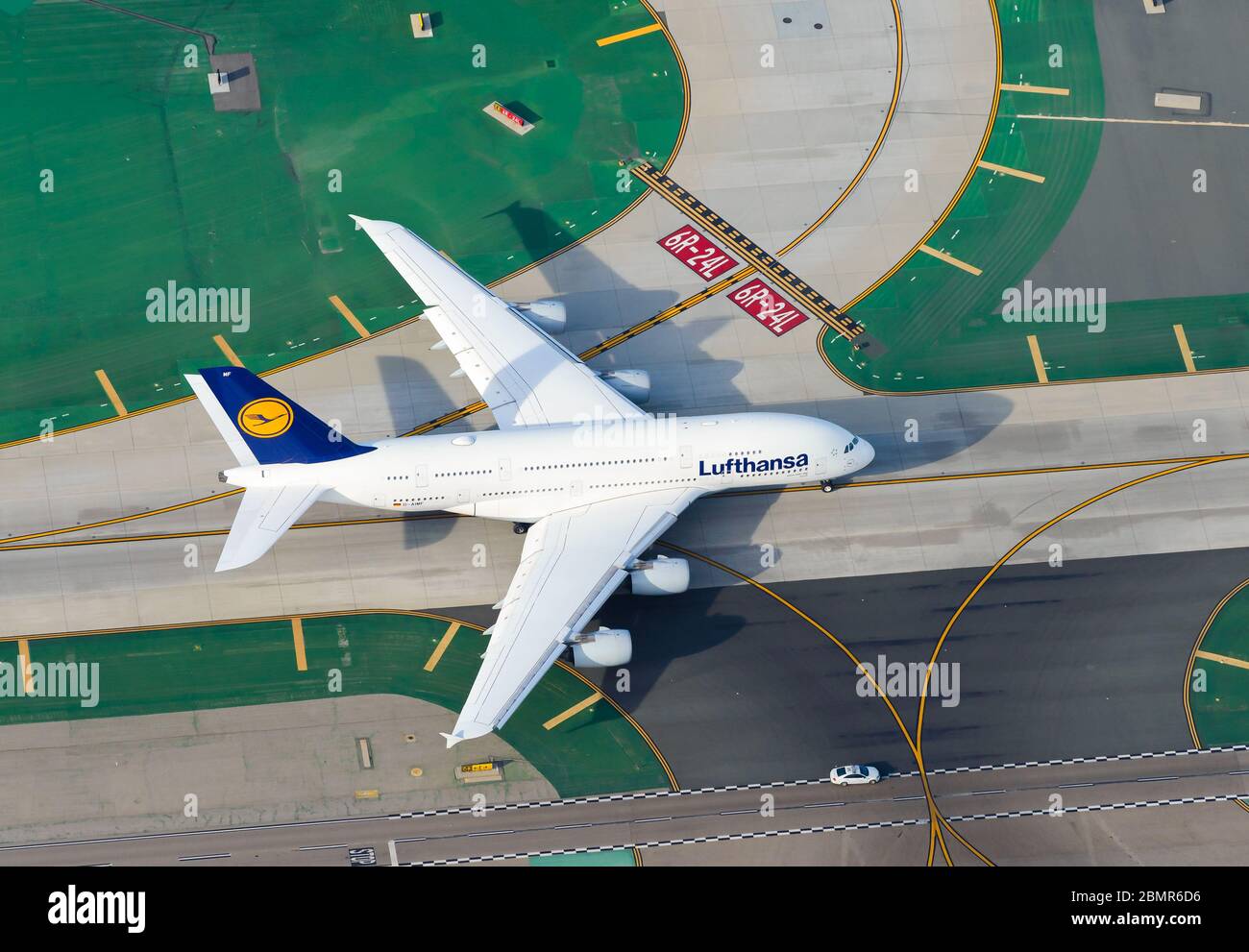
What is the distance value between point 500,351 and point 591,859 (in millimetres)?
25461

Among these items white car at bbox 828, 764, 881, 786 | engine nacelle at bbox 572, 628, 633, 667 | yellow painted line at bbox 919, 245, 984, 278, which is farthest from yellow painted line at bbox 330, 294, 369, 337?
white car at bbox 828, 764, 881, 786

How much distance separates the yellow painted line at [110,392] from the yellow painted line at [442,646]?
71.4ft

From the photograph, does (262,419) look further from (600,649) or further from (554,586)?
(600,649)

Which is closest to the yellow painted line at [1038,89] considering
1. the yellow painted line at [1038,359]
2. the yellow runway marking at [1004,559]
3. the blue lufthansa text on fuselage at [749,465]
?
the yellow painted line at [1038,359]

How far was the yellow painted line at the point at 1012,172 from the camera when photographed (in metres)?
69.4

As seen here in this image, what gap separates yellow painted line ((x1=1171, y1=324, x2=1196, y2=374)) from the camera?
64.0m

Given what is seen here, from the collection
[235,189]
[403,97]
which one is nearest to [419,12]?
[403,97]

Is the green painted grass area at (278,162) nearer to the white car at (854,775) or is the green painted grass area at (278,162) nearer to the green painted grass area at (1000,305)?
the green painted grass area at (1000,305)

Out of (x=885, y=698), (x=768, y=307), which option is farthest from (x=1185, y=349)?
(x=885, y=698)

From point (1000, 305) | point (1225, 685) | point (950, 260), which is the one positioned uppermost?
point (950, 260)

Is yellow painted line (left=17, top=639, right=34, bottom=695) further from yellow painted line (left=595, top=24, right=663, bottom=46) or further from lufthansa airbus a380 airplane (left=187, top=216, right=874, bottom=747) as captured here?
yellow painted line (left=595, top=24, right=663, bottom=46)

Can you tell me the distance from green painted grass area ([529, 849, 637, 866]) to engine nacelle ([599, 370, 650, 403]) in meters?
22.8

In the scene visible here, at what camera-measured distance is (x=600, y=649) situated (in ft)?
171

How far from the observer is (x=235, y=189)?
68125 millimetres
